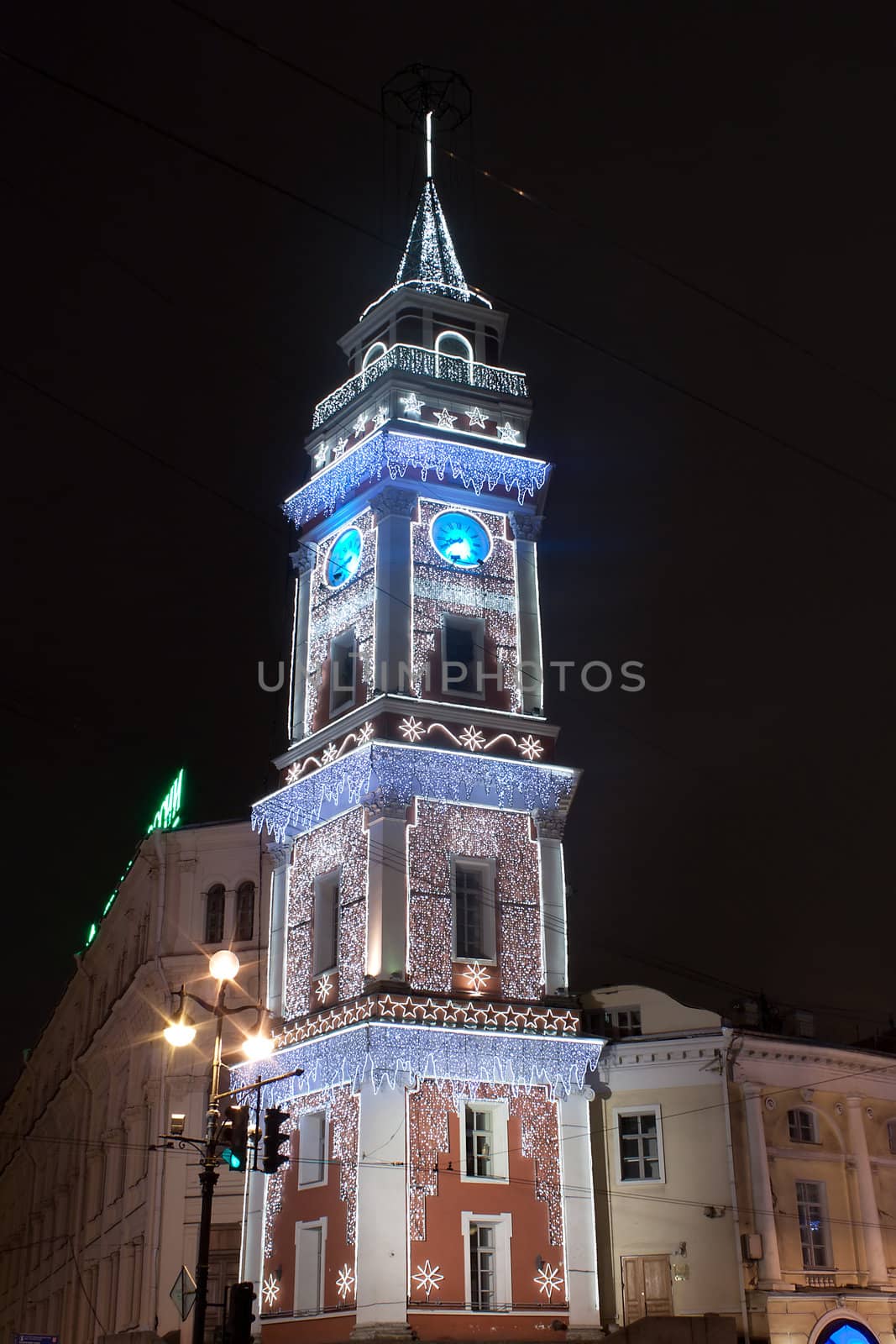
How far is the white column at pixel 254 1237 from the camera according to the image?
34.7 metres

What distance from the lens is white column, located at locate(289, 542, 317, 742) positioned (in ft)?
132

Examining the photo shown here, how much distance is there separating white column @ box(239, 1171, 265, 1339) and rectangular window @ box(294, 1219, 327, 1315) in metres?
1.47

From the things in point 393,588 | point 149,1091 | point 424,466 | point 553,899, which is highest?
point 424,466

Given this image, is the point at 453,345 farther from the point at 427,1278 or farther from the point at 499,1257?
the point at 427,1278

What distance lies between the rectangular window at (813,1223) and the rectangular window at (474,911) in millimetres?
9233

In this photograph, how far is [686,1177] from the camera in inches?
1389

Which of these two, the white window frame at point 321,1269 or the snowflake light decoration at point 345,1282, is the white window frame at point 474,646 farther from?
the snowflake light decoration at point 345,1282

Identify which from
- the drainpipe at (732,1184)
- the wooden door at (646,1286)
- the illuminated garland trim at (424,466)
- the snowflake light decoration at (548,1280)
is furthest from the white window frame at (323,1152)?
the illuminated garland trim at (424,466)

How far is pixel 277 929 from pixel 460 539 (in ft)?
35.9

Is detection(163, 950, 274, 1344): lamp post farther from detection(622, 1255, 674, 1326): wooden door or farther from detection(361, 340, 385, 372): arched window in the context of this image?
detection(361, 340, 385, 372): arched window

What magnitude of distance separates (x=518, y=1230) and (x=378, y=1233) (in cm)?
325

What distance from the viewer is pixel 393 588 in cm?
3850

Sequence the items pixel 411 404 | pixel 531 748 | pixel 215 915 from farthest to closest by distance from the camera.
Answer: pixel 215 915 < pixel 411 404 < pixel 531 748

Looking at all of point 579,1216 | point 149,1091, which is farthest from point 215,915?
point 579,1216
